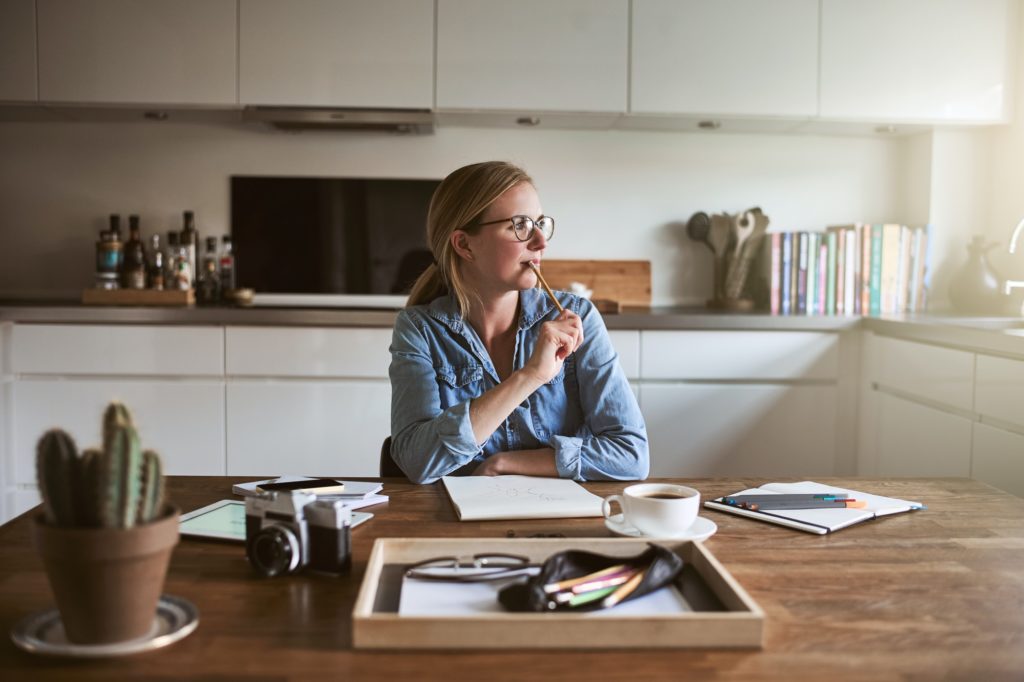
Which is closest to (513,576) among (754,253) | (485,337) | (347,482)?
(347,482)

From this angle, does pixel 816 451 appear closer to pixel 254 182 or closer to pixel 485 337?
pixel 485 337

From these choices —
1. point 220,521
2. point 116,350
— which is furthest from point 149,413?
point 220,521

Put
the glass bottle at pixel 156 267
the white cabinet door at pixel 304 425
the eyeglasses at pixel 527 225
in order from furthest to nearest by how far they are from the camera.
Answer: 1. the glass bottle at pixel 156 267
2. the white cabinet door at pixel 304 425
3. the eyeglasses at pixel 527 225

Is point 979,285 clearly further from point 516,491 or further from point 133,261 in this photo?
point 133,261

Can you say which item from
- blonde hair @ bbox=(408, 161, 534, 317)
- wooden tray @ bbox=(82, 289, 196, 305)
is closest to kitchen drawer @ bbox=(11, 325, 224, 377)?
wooden tray @ bbox=(82, 289, 196, 305)

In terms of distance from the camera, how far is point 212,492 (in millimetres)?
1431

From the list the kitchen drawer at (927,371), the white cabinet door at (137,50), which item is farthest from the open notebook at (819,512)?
the white cabinet door at (137,50)

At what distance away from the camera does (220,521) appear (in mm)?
1240

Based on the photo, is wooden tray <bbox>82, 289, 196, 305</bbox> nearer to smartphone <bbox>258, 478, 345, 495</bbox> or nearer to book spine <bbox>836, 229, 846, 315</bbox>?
smartphone <bbox>258, 478, 345, 495</bbox>

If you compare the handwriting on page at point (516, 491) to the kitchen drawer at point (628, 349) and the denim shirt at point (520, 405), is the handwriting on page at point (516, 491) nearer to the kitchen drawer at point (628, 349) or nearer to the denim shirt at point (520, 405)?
the denim shirt at point (520, 405)

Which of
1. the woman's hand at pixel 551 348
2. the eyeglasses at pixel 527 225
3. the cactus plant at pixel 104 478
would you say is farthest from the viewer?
the eyeglasses at pixel 527 225

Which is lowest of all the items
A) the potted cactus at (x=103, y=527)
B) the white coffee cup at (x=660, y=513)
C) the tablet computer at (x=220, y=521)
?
the tablet computer at (x=220, y=521)

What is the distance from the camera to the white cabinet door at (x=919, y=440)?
2.88 meters

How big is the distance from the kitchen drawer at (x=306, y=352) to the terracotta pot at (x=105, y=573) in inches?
98.4
